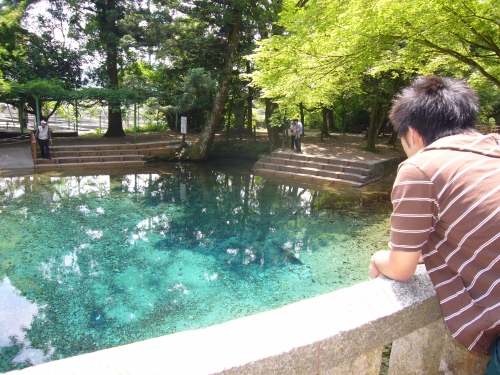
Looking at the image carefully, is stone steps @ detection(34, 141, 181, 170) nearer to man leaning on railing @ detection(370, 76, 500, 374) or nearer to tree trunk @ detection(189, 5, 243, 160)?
tree trunk @ detection(189, 5, 243, 160)

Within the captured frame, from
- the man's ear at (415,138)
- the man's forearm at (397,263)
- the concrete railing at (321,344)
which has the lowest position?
the concrete railing at (321,344)

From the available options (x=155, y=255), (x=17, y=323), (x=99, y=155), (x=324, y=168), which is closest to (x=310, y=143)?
(x=324, y=168)

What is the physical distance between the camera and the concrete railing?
110 centimetres

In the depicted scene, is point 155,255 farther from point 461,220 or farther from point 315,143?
point 315,143

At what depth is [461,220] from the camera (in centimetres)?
112

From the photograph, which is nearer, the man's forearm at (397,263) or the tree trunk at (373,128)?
the man's forearm at (397,263)

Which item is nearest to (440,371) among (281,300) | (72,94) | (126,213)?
(281,300)

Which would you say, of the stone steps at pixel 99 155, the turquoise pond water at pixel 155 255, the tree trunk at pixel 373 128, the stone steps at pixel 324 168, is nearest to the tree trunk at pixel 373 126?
the tree trunk at pixel 373 128

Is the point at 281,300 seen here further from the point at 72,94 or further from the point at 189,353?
the point at 72,94

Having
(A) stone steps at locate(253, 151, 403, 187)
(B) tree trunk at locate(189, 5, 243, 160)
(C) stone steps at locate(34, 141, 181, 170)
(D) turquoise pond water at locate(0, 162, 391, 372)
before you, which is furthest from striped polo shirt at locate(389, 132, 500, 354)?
(C) stone steps at locate(34, 141, 181, 170)

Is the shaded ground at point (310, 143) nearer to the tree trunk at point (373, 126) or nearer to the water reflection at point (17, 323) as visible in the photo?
the tree trunk at point (373, 126)

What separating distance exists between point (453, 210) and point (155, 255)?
5924mm

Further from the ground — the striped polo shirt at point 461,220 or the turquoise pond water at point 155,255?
the striped polo shirt at point 461,220

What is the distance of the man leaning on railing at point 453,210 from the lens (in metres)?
1.10
